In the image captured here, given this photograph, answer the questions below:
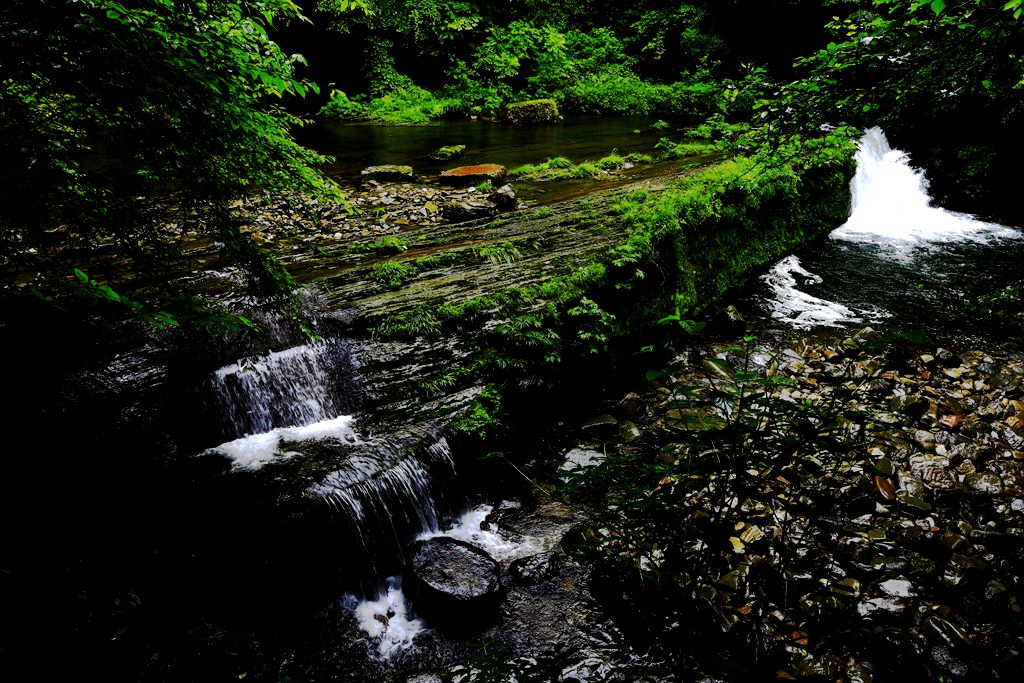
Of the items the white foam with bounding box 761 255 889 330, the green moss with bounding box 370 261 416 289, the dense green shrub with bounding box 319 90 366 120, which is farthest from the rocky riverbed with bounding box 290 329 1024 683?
the dense green shrub with bounding box 319 90 366 120

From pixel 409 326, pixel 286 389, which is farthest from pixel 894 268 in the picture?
pixel 286 389

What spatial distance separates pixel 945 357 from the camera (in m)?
6.06

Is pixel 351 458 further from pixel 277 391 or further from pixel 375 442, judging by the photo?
pixel 277 391

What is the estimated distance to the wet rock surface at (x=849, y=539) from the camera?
2125 millimetres

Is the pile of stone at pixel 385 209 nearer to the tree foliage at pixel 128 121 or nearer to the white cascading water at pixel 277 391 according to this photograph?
the white cascading water at pixel 277 391

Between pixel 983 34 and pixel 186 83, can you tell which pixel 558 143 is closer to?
pixel 983 34

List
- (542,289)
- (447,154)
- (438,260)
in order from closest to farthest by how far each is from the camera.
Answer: (542,289) < (438,260) < (447,154)

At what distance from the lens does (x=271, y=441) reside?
443 centimetres

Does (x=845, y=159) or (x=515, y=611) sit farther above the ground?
(x=845, y=159)

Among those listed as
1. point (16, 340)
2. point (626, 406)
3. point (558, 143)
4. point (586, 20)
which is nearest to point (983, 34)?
point (626, 406)

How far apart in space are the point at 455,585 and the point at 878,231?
37.3 feet

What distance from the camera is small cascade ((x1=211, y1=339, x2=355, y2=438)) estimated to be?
4477mm

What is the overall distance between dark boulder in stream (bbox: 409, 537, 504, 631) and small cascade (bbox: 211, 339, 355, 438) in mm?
1681

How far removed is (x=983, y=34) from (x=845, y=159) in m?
8.26
